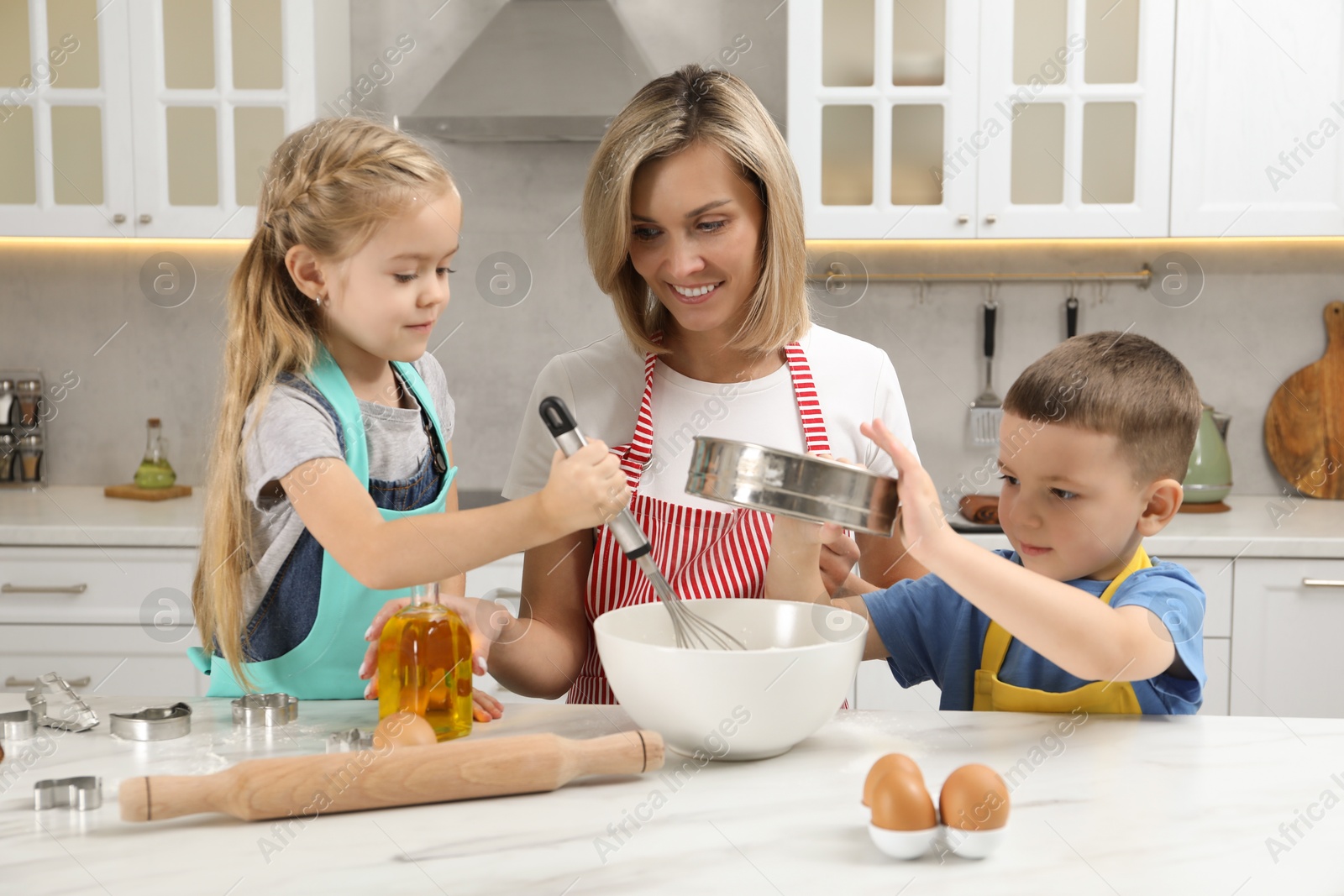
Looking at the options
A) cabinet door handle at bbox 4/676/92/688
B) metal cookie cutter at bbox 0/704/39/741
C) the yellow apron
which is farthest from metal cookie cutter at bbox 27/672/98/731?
cabinet door handle at bbox 4/676/92/688

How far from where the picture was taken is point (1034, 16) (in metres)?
2.25

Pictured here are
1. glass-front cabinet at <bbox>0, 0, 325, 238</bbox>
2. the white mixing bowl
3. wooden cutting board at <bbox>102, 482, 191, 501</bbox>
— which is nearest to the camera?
the white mixing bowl

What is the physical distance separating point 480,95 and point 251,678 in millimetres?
1636

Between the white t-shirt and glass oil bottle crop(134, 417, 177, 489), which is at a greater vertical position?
the white t-shirt

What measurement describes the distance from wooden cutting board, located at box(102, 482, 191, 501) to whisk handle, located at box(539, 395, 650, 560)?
1981 mm

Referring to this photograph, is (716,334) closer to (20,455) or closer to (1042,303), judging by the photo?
(1042,303)

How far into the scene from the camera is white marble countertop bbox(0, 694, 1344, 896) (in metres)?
0.63

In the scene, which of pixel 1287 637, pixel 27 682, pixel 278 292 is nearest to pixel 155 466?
pixel 27 682

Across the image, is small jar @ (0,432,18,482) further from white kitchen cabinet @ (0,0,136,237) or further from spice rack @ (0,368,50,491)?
white kitchen cabinet @ (0,0,136,237)

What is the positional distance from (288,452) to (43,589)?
1.58 metres

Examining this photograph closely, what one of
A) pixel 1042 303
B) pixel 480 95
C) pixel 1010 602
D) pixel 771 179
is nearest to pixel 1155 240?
pixel 1042 303

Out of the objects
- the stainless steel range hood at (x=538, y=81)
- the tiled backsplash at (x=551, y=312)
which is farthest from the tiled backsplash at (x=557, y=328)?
the stainless steel range hood at (x=538, y=81)

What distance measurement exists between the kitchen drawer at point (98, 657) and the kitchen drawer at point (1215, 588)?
6.39ft

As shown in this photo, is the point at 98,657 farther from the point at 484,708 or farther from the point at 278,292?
the point at 484,708
